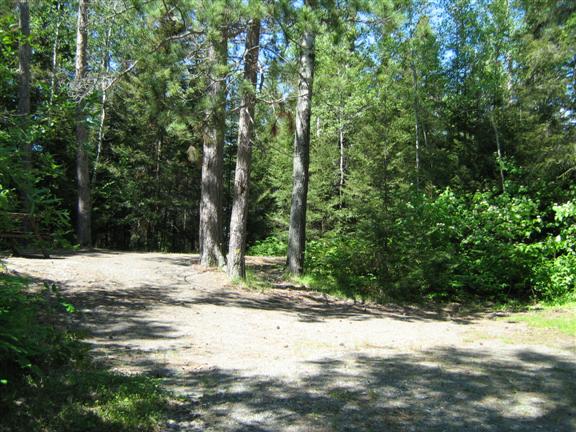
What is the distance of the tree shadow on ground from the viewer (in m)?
3.48

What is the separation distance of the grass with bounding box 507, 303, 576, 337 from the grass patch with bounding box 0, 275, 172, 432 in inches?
252

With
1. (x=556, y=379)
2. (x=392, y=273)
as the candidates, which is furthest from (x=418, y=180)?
(x=556, y=379)

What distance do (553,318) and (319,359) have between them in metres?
5.49

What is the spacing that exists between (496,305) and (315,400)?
8.69 metres

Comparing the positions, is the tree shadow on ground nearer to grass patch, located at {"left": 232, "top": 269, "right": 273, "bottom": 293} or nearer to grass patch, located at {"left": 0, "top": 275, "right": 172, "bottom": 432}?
grass patch, located at {"left": 0, "top": 275, "right": 172, "bottom": 432}

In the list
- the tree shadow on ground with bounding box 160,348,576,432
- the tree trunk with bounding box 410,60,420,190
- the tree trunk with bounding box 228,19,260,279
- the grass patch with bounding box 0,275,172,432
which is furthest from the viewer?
the tree trunk with bounding box 410,60,420,190

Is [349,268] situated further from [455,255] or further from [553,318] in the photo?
[553,318]

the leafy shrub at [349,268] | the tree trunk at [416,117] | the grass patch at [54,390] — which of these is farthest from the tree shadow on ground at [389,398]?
the tree trunk at [416,117]

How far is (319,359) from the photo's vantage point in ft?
17.3

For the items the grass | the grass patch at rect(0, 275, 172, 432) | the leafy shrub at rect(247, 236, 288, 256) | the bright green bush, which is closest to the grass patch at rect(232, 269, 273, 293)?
the bright green bush

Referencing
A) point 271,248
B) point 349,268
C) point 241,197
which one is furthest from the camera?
point 271,248

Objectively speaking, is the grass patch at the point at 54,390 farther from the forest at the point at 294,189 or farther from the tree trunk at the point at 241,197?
the tree trunk at the point at 241,197

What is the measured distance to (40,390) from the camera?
356cm

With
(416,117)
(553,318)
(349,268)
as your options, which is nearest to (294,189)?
(349,268)
